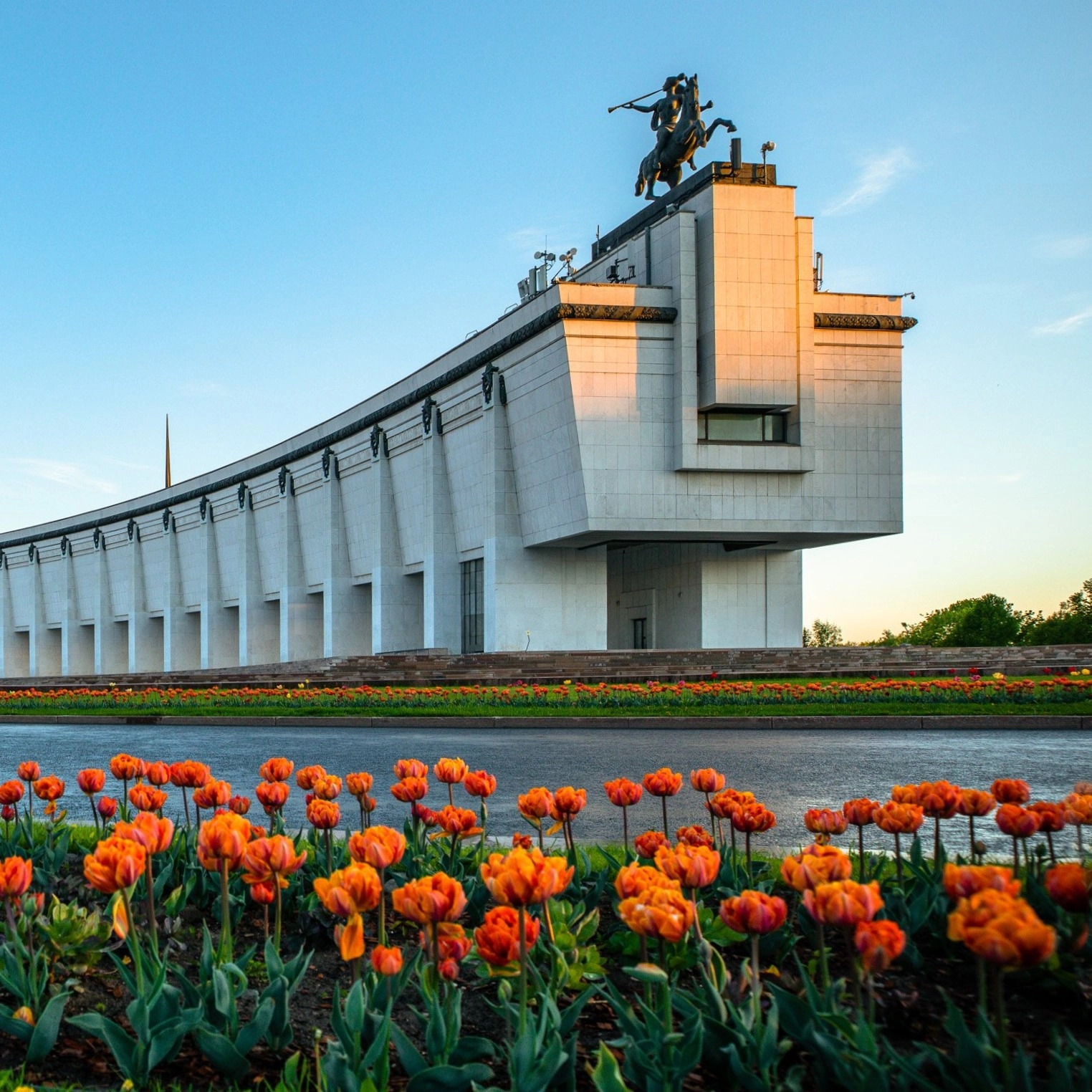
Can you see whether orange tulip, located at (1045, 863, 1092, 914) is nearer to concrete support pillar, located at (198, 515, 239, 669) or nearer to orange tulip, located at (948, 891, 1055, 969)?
orange tulip, located at (948, 891, 1055, 969)

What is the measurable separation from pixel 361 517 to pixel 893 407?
77.3 feet

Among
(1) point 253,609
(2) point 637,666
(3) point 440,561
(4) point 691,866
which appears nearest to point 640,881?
(4) point 691,866

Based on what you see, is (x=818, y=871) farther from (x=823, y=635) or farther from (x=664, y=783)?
(x=823, y=635)

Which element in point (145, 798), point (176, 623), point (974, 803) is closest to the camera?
point (974, 803)

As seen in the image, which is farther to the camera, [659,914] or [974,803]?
[974,803]

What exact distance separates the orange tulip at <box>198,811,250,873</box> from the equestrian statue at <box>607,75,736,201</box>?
1613 inches

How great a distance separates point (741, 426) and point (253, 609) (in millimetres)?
32089

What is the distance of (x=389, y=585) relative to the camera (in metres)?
50.6

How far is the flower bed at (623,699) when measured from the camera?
1939cm

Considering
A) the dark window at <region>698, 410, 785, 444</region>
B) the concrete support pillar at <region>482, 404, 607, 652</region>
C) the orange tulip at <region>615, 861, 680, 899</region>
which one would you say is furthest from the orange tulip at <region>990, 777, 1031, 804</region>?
the concrete support pillar at <region>482, 404, 607, 652</region>

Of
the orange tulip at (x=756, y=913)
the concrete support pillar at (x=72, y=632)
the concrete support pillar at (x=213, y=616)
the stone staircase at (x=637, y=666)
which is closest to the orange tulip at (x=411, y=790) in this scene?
the orange tulip at (x=756, y=913)

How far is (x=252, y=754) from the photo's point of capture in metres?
15.2

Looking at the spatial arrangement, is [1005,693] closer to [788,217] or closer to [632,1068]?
[632,1068]

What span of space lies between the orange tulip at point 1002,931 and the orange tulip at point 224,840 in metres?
1.91
